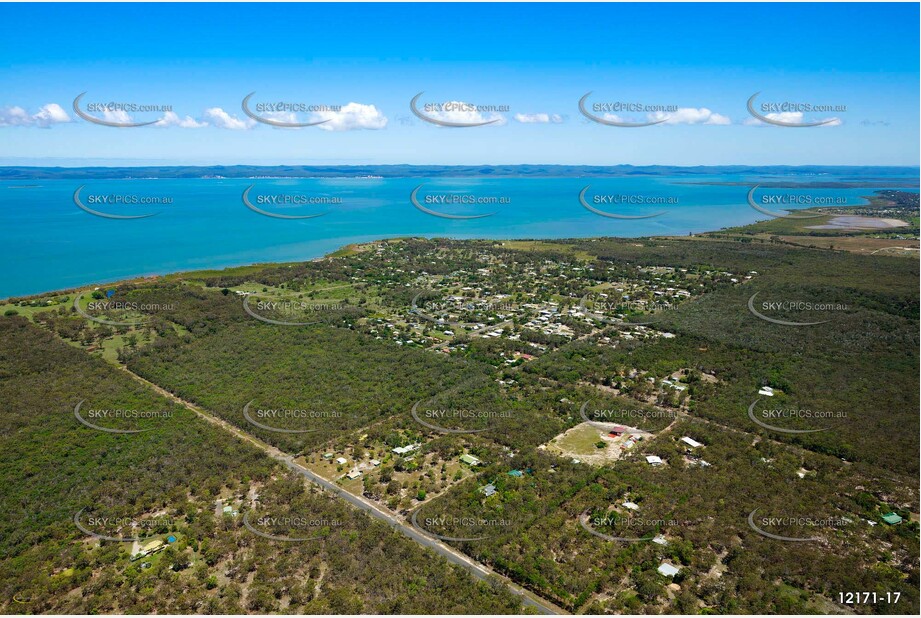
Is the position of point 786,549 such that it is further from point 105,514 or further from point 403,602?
point 105,514

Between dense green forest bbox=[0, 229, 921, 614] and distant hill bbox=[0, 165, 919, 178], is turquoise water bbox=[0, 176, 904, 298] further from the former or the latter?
distant hill bbox=[0, 165, 919, 178]

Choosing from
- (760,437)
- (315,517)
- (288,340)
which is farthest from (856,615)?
(288,340)

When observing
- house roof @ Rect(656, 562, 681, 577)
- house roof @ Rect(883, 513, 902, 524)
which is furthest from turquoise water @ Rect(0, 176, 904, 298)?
house roof @ Rect(883, 513, 902, 524)

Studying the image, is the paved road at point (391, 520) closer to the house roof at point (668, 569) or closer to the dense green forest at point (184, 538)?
the dense green forest at point (184, 538)

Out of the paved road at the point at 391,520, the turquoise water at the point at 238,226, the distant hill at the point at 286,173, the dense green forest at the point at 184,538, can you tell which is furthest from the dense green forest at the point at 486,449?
Result: the distant hill at the point at 286,173

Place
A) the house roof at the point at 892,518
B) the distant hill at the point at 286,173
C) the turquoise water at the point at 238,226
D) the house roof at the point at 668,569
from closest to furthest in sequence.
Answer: the house roof at the point at 668,569, the house roof at the point at 892,518, the turquoise water at the point at 238,226, the distant hill at the point at 286,173

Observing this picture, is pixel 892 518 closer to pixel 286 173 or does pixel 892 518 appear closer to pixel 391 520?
pixel 391 520

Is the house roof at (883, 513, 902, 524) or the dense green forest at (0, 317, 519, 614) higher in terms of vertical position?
the house roof at (883, 513, 902, 524)
